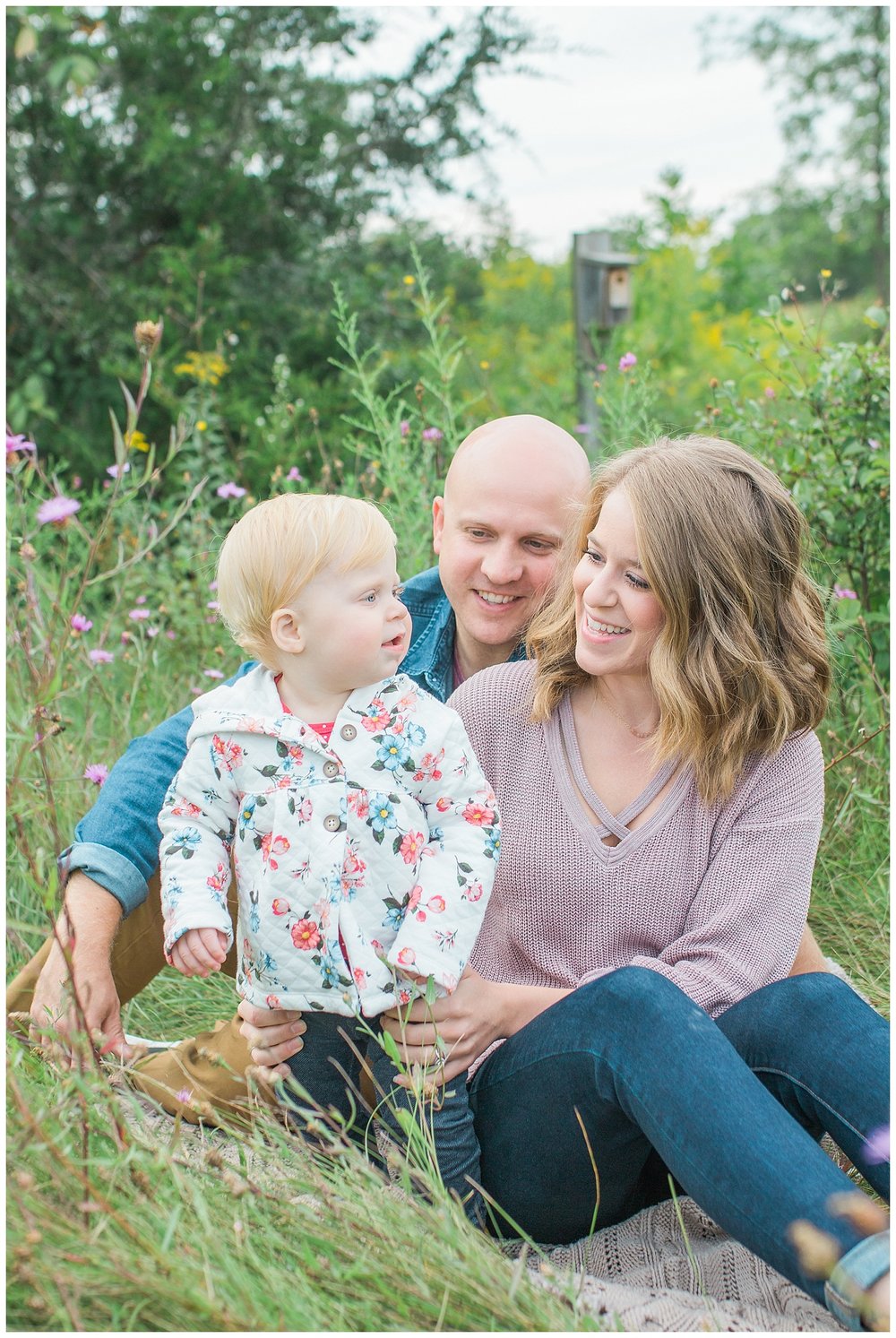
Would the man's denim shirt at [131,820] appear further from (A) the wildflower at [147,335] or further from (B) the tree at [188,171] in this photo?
(B) the tree at [188,171]

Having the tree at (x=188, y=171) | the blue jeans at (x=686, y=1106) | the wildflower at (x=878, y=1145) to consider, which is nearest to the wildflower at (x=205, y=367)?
the tree at (x=188, y=171)

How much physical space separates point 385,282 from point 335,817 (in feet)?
16.4

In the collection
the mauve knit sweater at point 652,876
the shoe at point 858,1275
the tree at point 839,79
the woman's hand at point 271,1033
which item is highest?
the tree at point 839,79

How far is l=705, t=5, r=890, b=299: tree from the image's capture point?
17766 mm

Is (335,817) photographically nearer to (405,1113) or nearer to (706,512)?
(405,1113)

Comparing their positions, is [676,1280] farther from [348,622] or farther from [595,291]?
[595,291]

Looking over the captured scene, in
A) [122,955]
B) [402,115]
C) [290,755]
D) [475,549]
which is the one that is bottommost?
[122,955]

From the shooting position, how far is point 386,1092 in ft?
6.15

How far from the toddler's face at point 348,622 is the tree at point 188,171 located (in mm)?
3762

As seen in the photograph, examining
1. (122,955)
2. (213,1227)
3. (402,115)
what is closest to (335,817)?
(213,1227)

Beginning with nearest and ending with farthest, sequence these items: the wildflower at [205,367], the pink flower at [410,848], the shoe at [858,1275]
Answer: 1. the shoe at [858,1275]
2. the pink flower at [410,848]
3. the wildflower at [205,367]

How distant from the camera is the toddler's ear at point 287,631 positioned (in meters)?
1.85

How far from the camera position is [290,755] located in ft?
6.06

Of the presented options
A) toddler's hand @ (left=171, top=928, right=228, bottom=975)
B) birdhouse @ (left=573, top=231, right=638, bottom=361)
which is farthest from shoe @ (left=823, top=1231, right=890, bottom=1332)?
birdhouse @ (left=573, top=231, right=638, bottom=361)
